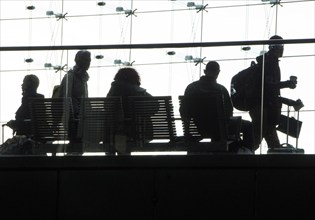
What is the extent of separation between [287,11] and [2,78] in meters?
25.2

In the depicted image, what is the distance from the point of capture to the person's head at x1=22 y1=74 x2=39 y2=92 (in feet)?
29.9

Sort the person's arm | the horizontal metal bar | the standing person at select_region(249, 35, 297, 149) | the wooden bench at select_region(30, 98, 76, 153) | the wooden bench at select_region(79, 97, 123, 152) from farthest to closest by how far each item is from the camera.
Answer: the wooden bench at select_region(30, 98, 76, 153)
the wooden bench at select_region(79, 97, 123, 152)
the horizontal metal bar
the standing person at select_region(249, 35, 297, 149)
the person's arm

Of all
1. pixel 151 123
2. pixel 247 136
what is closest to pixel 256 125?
pixel 247 136

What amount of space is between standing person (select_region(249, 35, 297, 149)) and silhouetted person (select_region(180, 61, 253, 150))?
0.34ft

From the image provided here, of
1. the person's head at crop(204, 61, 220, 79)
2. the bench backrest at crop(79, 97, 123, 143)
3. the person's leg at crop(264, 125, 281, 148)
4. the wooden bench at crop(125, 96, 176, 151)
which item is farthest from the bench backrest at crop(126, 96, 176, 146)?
the person's leg at crop(264, 125, 281, 148)

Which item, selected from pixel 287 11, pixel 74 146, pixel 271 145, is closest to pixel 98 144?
pixel 74 146

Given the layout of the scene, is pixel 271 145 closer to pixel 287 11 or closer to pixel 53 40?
pixel 287 11

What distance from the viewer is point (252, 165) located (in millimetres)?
8602

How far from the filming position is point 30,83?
9.12 meters

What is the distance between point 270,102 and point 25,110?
2.44m

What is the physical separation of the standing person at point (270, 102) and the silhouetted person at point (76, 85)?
166 cm

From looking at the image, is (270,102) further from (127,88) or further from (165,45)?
(127,88)

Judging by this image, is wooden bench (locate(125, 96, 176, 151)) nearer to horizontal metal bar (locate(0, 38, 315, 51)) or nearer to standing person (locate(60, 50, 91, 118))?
standing person (locate(60, 50, 91, 118))

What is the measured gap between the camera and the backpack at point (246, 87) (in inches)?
344
